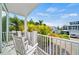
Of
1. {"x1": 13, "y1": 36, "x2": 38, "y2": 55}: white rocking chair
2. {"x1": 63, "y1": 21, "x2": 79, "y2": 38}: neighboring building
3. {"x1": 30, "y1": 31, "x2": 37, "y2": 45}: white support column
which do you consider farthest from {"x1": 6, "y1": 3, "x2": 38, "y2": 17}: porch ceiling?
{"x1": 63, "y1": 21, "x2": 79, "y2": 38}: neighboring building

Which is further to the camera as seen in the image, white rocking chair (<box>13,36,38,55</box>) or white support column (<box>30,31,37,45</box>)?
white support column (<box>30,31,37,45</box>)

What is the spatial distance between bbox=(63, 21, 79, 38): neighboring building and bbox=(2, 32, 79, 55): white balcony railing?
197 millimetres

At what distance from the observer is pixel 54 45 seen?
13.5 ft

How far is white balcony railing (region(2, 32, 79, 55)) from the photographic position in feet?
Answer: 13.0

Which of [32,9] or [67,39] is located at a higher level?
[32,9]

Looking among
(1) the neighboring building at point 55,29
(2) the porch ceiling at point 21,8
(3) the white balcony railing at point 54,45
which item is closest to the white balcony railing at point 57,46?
(3) the white balcony railing at point 54,45

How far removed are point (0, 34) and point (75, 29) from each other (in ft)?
5.95

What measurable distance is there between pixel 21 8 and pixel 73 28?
1350 millimetres

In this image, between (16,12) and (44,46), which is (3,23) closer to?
(16,12)

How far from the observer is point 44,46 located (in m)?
4.10

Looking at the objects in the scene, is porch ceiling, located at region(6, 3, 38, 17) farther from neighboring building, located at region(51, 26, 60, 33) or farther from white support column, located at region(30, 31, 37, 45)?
neighboring building, located at region(51, 26, 60, 33)

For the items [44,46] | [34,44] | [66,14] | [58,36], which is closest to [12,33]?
[34,44]

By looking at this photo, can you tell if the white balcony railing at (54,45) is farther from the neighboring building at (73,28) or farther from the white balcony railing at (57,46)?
the neighboring building at (73,28)
